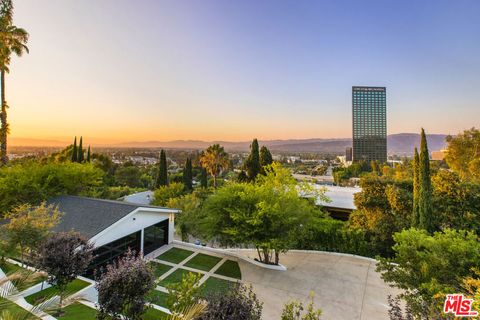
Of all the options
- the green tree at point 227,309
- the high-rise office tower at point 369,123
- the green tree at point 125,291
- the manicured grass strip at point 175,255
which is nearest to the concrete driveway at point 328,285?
the manicured grass strip at point 175,255

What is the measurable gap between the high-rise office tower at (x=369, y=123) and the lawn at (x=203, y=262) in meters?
131

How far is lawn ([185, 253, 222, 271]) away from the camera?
1353cm

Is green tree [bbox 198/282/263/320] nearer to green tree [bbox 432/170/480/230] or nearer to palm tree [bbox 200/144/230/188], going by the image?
green tree [bbox 432/170/480/230]

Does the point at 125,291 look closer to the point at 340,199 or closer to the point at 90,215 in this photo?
the point at 90,215

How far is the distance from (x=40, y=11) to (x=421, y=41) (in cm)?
3133

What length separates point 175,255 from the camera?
1512cm

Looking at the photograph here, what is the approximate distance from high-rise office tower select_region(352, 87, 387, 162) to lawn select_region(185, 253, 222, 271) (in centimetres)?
13071

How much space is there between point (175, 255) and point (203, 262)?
2188mm

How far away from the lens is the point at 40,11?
17.0m

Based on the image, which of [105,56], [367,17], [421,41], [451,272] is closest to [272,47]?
[367,17]

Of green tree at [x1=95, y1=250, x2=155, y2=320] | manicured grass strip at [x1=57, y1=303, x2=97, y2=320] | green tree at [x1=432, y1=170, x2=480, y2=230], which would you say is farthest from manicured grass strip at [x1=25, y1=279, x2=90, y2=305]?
green tree at [x1=432, y1=170, x2=480, y2=230]

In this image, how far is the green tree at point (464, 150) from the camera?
85.3ft

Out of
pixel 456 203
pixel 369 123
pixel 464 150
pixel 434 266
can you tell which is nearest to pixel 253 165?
pixel 456 203

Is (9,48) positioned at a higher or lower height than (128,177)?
higher
